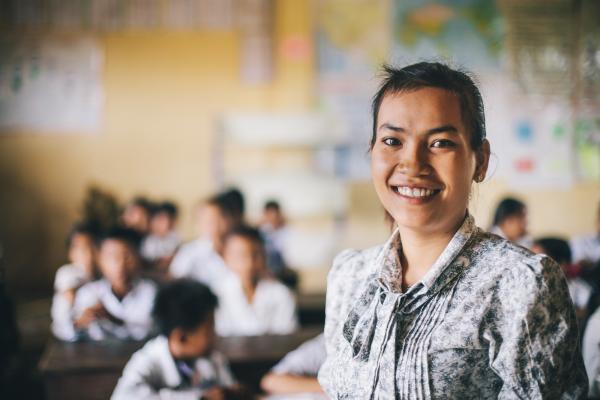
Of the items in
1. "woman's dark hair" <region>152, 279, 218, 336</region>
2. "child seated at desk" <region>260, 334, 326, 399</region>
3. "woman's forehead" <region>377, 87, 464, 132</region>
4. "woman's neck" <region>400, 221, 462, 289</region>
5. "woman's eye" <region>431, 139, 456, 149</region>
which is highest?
"woman's forehead" <region>377, 87, 464, 132</region>

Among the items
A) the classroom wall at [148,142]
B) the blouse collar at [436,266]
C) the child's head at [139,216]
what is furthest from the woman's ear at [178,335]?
the classroom wall at [148,142]

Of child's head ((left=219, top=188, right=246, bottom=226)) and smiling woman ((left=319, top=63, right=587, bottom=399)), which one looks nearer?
smiling woman ((left=319, top=63, right=587, bottom=399))

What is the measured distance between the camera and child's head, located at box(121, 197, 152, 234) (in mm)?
4676

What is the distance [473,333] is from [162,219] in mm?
4318

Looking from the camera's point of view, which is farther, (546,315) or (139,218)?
(139,218)

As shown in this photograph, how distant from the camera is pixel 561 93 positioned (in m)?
5.55

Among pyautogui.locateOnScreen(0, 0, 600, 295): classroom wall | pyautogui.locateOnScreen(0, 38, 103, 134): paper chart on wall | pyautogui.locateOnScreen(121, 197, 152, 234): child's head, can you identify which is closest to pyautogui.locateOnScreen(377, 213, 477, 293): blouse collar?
pyautogui.locateOnScreen(121, 197, 152, 234): child's head

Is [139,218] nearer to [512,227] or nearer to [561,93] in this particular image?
[512,227]

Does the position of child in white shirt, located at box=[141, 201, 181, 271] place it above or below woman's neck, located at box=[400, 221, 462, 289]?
below

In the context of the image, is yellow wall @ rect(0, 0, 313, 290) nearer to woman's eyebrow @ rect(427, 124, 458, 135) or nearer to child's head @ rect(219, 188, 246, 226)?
child's head @ rect(219, 188, 246, 226)

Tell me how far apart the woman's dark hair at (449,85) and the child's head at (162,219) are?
13.6 ft

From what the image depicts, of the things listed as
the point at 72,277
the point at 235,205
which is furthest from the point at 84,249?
the point at 235,205

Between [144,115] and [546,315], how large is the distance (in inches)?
196

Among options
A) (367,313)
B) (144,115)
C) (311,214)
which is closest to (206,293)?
(367,313)
